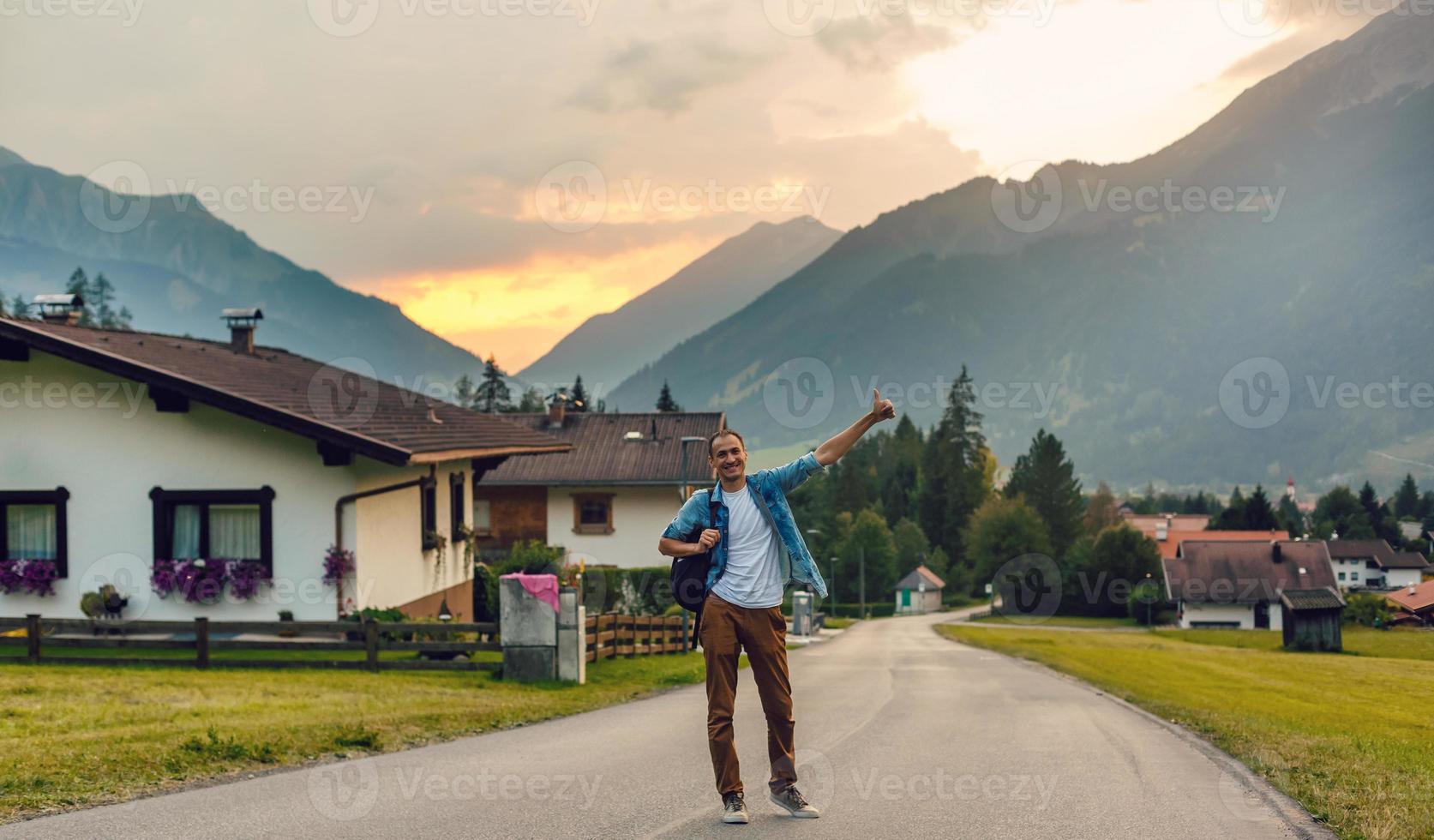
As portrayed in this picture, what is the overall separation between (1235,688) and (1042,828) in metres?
11.8

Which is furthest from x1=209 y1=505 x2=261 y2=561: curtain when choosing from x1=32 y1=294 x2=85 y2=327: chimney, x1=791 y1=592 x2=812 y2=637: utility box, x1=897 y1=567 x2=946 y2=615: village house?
x1=897 y1=567 x2=946 y2=615: village house

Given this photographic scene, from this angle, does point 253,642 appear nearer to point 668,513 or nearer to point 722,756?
point 722,756

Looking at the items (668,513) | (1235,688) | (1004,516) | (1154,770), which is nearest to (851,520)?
(1004,516)

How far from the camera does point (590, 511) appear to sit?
4122 centimetres

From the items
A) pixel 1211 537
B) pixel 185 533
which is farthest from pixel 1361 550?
pixel 1211 537

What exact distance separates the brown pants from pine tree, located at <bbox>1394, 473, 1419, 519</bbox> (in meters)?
24.5

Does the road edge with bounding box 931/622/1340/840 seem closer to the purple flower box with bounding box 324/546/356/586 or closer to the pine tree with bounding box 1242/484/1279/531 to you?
the purple flower box with bounding box 324/546/356/586

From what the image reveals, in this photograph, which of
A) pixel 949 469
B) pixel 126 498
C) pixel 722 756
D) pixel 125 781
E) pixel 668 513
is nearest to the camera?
pixel 722 756

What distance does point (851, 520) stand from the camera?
401 feet

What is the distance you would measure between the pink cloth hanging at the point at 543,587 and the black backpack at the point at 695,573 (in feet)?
30.0

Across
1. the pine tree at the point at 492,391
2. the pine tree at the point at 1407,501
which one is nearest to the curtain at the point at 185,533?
the pine tree at the point at 1407,501

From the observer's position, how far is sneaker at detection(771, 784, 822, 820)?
6.44 m

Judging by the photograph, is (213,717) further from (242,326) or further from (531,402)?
(531,402)

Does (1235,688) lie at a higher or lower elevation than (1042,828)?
lower
